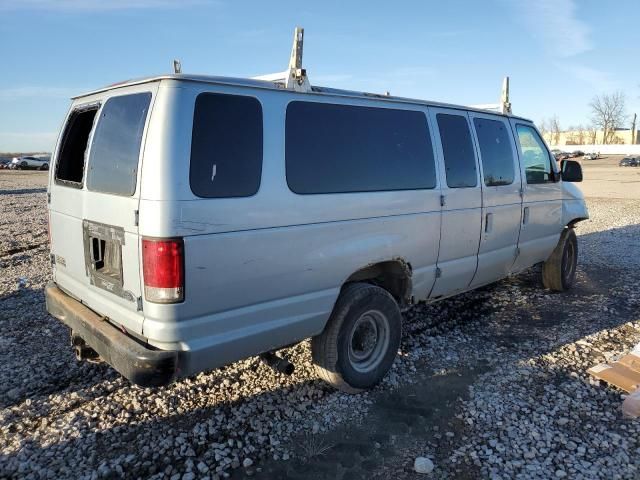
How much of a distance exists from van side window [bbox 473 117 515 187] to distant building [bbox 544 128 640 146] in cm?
10124

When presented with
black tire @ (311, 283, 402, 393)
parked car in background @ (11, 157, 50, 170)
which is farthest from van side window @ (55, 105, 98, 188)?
parked car in background @ (11, 157, 50, 170)

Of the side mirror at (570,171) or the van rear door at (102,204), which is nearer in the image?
the van rear door at (102,204)

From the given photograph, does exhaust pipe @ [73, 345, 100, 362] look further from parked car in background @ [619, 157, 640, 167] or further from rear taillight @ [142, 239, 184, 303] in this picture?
parked car in background @ [619, 157, 640, 167]

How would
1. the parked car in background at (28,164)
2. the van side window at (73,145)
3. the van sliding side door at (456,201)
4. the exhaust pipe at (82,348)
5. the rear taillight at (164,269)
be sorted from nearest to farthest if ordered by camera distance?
1. the rear taillight at (164,269)
2. the exhaust pipe at (82,348)
3. the van side window at (73,145)
4. the van sliding side door at (456,201)
5. the parked car in background at (28,164)

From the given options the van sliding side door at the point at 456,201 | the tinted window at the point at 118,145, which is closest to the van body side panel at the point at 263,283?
the tinted window at the point at 118,145

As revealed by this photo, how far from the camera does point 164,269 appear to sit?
268cm

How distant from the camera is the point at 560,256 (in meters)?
6.41

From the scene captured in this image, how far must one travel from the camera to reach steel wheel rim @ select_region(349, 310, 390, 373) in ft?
12.7

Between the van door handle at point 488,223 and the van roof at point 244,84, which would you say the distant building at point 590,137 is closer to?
the van door handle at point 488,223

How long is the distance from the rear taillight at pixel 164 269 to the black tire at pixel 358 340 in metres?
1.32

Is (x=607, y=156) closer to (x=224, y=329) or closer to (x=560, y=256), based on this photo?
(x=560, y=256)

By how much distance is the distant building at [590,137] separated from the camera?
3826 inches

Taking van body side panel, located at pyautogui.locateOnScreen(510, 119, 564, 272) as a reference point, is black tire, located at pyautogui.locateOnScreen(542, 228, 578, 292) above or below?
below

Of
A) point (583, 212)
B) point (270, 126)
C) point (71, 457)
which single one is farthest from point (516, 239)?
point (71, 457)
